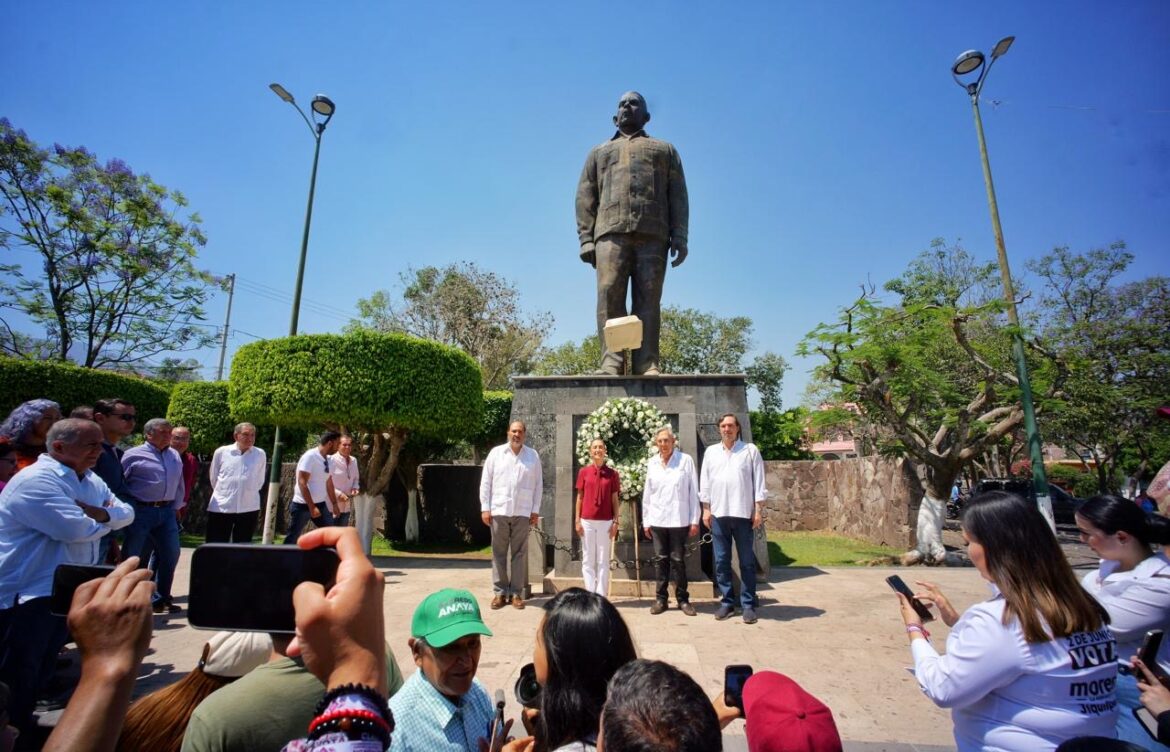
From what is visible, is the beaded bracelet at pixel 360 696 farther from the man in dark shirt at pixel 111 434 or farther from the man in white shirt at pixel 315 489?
the man in white shirt at pixel 315 489

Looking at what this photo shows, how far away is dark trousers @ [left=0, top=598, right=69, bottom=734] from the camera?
9.46 ft

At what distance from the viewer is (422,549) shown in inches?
557

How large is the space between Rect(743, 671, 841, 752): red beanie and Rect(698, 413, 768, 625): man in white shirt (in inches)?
184

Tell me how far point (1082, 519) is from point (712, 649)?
295cm

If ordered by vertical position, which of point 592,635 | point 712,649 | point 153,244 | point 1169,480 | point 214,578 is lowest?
point 712,649

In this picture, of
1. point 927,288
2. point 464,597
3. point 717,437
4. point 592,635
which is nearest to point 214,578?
point 464,597

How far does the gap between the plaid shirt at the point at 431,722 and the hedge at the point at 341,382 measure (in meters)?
9.66

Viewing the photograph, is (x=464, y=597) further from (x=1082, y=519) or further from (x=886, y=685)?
(x=886, y=685)

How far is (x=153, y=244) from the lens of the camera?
21.1 m

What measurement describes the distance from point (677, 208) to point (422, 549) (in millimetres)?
10143

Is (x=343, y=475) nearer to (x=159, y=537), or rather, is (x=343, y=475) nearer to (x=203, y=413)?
(x=159, y=537)

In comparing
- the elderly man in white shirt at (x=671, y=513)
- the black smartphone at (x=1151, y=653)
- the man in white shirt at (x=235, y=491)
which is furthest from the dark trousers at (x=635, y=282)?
the black smartphone at (x=1151, y=653)

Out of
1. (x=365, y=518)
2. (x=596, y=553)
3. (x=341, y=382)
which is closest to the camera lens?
(x=596, y=553)

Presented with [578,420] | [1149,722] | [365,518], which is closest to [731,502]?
[578,420]
